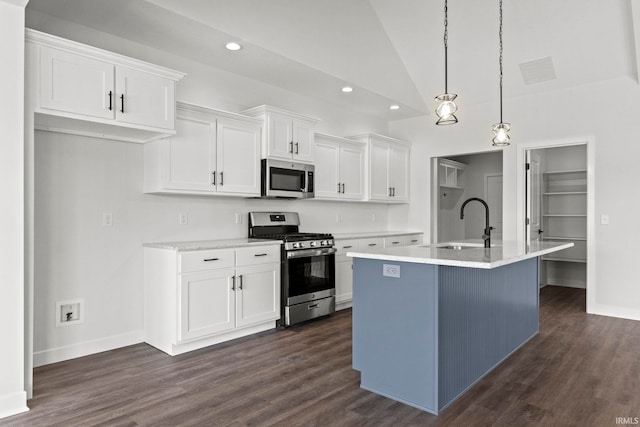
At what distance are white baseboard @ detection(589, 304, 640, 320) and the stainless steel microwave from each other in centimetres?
355

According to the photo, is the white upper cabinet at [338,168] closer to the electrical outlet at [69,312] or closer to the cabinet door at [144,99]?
the cabinet door at [144,99]

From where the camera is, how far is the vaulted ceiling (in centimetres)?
339

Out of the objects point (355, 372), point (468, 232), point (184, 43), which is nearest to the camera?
point (355, 372)

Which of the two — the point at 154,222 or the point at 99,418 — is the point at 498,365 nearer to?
the point at 99,418

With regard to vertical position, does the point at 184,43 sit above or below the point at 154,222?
above

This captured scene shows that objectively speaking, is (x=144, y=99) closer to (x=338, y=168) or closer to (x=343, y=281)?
(x=338, y=168)

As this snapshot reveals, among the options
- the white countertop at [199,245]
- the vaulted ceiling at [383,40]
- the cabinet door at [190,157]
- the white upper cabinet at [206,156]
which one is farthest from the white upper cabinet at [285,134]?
the white countertop at [199,245]

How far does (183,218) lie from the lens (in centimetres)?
405

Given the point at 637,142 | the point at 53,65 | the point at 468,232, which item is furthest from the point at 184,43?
the point at 468,232

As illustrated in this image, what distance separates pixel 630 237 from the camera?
4660 millimetres

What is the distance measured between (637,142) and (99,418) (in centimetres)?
559

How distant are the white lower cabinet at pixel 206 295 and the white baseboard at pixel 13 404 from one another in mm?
1109

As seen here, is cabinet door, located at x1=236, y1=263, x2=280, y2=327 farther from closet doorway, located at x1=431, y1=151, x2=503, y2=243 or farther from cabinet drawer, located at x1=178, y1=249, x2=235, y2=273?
closet doorway, located at x1=431, y1=151, x2=503, y2=243

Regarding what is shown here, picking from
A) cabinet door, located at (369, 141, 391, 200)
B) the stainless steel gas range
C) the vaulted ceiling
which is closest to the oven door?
the stainless steel gas range
